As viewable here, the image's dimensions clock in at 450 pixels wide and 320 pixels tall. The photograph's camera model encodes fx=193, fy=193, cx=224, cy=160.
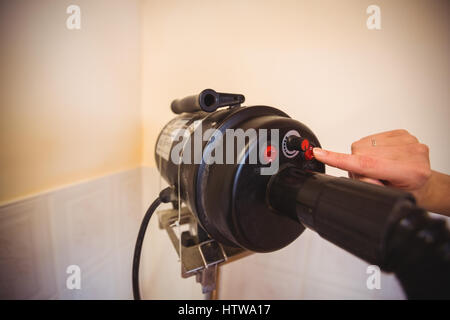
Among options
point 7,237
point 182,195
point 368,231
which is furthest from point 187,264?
point 7,237

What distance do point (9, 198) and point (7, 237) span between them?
9 centimetres

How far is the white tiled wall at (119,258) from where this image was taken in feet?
1.57

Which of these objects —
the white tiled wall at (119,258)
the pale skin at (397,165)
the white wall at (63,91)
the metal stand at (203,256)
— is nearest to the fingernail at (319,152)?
the pale skin at (397,165)

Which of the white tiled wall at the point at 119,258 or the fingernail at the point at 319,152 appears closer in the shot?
the fingernail at the point at 319,152

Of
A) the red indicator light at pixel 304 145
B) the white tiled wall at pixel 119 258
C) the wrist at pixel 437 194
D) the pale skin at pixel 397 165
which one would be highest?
the red indicator light at pixel 304 145

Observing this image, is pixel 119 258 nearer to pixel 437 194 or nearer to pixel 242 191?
pixel 242 191

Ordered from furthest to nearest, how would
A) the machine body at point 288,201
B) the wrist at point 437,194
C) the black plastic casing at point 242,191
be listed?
the wrist at point 437,194 < the black plastic casing at point 242,191 < the machine body at point 288,201

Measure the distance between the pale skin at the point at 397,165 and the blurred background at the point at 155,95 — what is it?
0.17 m

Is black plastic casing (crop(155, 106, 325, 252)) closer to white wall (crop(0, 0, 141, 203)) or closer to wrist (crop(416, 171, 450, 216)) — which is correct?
wrist (crop(416, 171, 450, 216))

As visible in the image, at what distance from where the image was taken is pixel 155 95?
0.73m

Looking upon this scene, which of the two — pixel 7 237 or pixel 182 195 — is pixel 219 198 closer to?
pixel 182 195

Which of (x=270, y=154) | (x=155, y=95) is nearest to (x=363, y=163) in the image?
(x=270, y=154)

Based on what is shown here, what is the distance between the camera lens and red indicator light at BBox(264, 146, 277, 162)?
286 mm

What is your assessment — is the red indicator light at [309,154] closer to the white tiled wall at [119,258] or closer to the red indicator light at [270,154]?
the red indicator light at [270,154]
